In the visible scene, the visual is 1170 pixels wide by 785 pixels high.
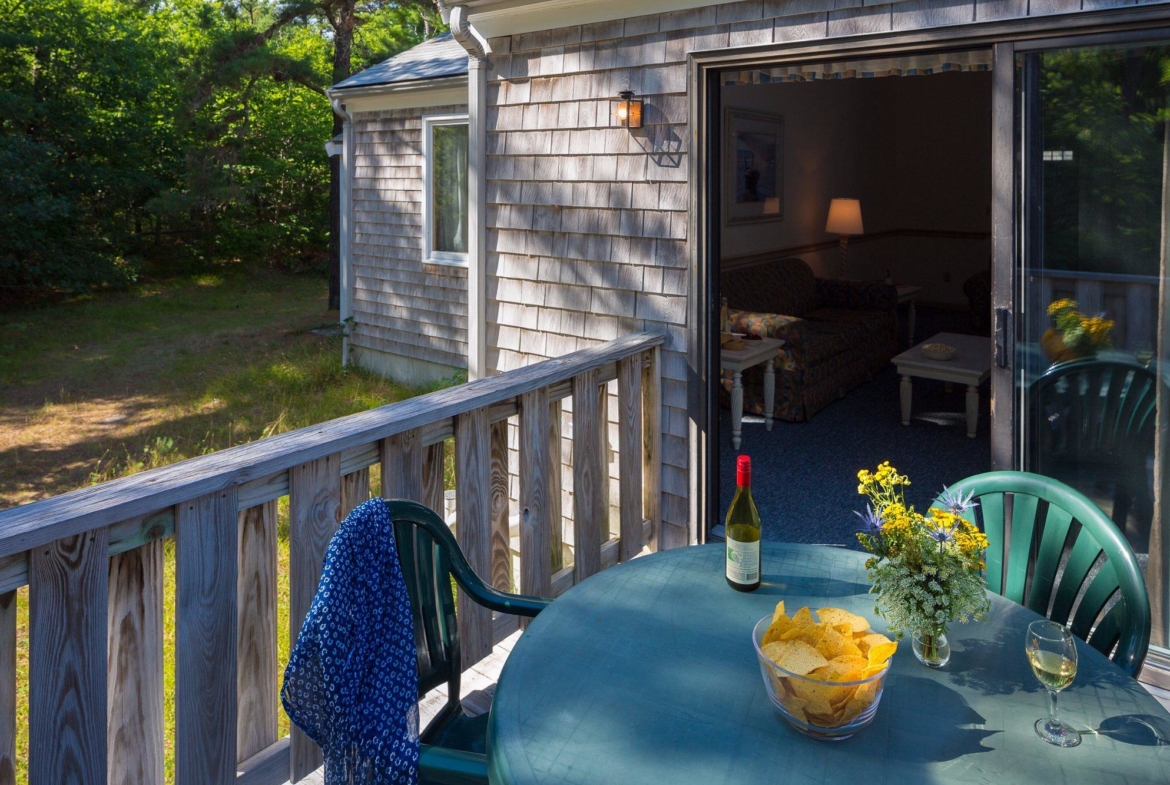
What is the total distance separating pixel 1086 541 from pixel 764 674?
0.92 meters

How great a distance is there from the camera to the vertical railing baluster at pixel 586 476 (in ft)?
10.9

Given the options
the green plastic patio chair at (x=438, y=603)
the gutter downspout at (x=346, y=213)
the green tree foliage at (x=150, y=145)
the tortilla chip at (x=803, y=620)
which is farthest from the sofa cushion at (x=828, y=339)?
the green tree foliage at (x=150, y=145)

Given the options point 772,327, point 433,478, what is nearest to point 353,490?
point 433,478

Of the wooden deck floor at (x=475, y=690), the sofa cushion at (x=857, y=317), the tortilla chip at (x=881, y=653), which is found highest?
the sofa cushion at (x=857, y=317)

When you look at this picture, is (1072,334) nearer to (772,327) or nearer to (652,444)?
(652,444)

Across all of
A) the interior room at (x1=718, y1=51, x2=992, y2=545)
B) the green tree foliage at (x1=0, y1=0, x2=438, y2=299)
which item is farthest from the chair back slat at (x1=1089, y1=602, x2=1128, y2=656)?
the green tree foliage at (x1=0, y1=0, x2=438, y2=299)

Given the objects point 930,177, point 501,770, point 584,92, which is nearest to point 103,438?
point 584,92

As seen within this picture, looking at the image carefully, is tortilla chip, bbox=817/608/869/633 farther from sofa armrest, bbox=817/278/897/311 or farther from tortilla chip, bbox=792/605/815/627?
sofa armrest, bbox=817/278/897/311

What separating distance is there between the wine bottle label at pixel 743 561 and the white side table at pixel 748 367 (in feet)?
11.5

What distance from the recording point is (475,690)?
292cm

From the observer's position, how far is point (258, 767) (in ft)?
7.29

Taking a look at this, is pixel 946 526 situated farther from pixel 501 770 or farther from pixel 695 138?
pixel 695 138

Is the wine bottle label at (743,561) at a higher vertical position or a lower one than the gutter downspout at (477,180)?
lower

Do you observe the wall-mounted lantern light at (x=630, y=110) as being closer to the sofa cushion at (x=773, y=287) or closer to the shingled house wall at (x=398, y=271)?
the sofa cushion at (x=773, y=287)
